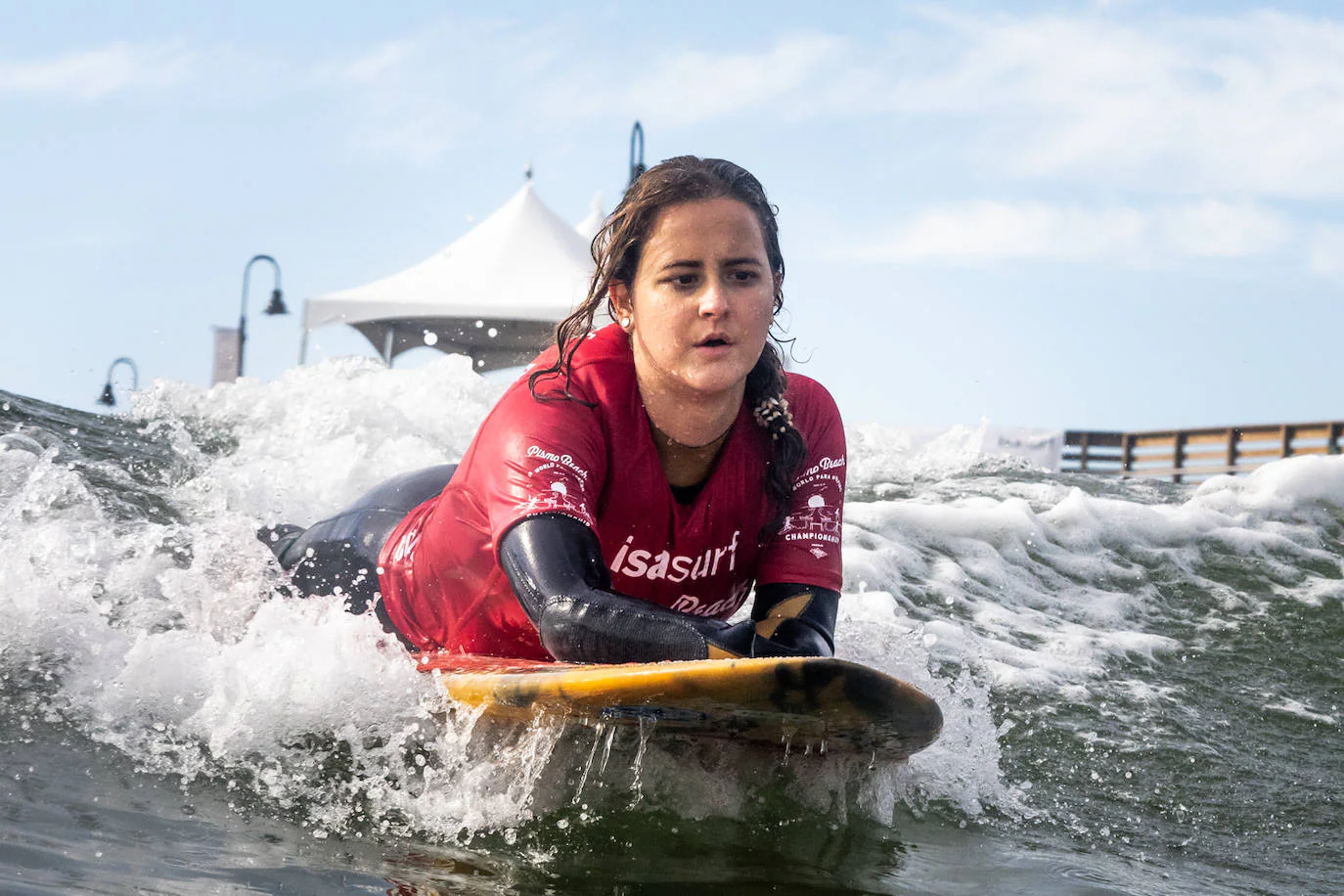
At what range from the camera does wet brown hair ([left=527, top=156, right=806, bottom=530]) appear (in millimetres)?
2551

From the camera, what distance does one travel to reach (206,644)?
2.94 meters

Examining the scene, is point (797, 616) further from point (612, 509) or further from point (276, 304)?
point (276, 304)

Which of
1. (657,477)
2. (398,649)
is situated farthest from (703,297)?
(398,649)

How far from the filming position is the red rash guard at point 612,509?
247 cm

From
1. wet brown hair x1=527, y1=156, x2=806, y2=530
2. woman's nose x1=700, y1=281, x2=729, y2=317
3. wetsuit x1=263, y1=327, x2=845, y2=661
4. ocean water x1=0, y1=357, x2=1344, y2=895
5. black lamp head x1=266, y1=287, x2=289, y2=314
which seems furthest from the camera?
black lamp head x1=266, y1=287, x2=289, y2=314

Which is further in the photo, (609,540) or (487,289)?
(487,289)

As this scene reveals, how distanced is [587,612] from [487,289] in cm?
1142

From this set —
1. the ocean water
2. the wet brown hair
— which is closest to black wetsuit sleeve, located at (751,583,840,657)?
the wet brown hair

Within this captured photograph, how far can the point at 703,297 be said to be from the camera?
245 centimetres

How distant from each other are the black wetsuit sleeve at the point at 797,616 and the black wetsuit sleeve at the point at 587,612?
0.24 meters

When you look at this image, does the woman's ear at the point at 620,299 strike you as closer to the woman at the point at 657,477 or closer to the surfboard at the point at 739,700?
the woman at the point at 657,477

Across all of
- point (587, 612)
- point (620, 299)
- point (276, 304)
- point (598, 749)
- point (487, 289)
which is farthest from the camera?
point (276, 304)

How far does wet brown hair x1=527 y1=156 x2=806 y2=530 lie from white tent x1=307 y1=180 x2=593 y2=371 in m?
10.1

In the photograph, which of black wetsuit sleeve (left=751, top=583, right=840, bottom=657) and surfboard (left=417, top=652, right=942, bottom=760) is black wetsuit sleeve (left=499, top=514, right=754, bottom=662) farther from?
black wetsuit sleeve (left=751, top=583, right=840, bottom=657)
